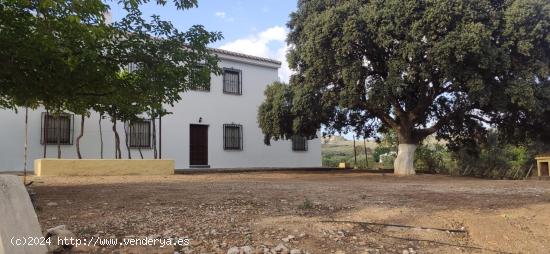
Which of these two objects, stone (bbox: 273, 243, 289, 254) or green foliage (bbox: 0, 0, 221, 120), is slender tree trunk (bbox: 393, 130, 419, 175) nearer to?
green foliage (bbox: 0, 0, 221, 120)

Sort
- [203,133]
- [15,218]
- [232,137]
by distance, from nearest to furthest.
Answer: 1. [15,218]
2. [203,133]
3. [232,137]

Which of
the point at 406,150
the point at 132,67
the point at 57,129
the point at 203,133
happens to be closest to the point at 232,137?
the point at 203,133

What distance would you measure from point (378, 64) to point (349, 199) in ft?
24.2

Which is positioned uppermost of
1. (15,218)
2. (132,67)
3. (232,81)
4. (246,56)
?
(246,56)

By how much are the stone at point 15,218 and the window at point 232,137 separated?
1604 centimetres

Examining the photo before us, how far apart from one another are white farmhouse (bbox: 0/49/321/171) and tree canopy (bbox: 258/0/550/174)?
15.4ft

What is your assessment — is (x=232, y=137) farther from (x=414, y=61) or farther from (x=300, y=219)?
(x=300, y=219)

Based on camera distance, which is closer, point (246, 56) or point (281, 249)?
point (281, 249)

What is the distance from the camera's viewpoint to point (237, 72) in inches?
825

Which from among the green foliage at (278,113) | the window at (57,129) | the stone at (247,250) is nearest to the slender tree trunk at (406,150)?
the green foliage at (278,113)

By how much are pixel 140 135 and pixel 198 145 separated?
8.55 ft

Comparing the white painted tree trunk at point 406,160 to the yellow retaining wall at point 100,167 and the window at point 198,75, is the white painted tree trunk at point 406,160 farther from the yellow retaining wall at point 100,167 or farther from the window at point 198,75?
the window at point 198,75

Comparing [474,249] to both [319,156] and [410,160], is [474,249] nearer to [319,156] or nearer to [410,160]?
[410,160]

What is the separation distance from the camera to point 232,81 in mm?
20922
